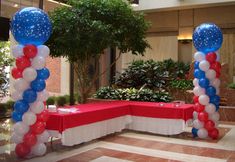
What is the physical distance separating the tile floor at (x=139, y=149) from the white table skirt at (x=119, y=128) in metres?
0.16

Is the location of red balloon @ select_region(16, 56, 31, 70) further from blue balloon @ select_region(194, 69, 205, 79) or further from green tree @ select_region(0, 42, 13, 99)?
green tree @ select_region(0, 42, 13, 99)

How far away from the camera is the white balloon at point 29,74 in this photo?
15.3ft

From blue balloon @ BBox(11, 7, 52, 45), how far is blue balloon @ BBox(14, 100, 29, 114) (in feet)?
3.03

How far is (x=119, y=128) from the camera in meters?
6.51

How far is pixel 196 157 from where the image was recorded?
4973 millimetres

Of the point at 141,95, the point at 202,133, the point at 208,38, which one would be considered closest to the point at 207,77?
the point at 208,38

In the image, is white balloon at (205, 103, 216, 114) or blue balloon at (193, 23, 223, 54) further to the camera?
white balloon at (205, 103, 216, 114)

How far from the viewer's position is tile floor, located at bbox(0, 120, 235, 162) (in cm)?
489

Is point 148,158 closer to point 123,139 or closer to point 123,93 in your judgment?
point 123,139

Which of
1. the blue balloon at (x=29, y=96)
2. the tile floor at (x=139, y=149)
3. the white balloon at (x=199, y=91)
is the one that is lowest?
the tile floor at (x=139, y=149)

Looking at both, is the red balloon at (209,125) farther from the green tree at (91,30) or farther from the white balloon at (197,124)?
the green tree at (91,30)

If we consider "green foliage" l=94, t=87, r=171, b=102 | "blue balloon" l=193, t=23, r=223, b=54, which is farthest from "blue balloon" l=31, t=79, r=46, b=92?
"green foliage" l=94, t=87, r=171, b=102

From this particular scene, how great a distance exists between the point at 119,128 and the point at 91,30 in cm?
221

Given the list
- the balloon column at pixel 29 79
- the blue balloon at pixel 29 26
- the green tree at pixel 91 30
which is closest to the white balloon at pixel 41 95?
the balloon column at pixel 29 79
